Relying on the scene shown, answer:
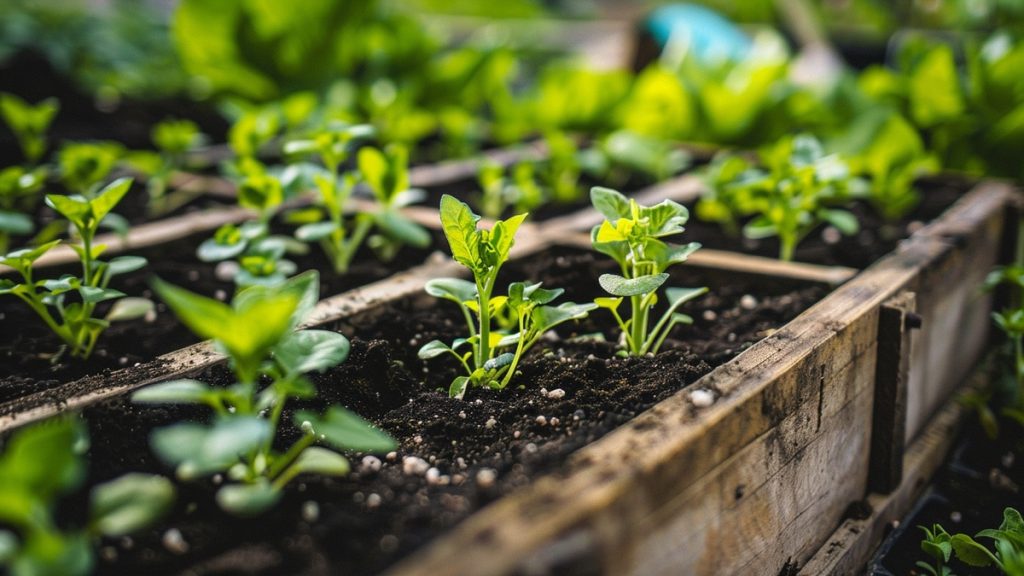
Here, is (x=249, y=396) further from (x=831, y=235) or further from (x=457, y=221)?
(x=831, y=235)

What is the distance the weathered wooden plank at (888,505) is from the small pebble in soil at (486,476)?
0.53 m

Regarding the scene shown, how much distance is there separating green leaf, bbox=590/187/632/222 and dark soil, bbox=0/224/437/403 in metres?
0.63

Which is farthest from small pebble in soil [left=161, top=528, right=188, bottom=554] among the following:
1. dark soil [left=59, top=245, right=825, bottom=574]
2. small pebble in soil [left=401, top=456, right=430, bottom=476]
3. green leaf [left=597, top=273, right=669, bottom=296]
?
green leaf [left=597, top=273, right=669, bottom=296]

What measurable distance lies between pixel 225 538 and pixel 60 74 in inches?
143

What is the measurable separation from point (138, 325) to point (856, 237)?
1.62 meters

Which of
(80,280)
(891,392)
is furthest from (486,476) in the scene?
(891,392)

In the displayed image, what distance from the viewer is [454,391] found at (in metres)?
1.18

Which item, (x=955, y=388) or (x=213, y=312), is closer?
(x=213, y=312)

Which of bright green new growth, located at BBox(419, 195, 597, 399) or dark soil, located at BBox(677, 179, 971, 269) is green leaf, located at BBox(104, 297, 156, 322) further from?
dark soil, located at BBox(677, 179, 971, 269)

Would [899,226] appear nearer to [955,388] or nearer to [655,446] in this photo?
[955,388]

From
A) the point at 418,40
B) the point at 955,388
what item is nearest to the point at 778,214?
the point at 955,388

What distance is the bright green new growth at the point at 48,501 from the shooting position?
65 cm

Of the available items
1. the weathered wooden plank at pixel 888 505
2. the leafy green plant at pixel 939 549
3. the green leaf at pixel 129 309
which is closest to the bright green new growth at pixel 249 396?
the green leaf at pixel 129 309

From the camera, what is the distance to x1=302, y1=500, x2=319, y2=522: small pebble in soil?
0.88m
